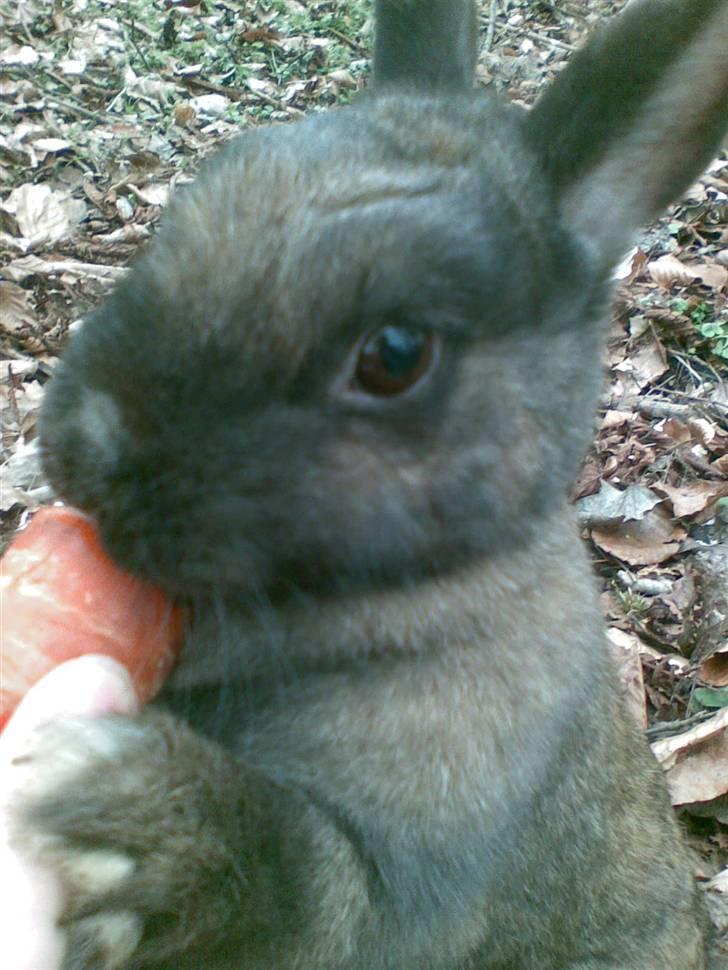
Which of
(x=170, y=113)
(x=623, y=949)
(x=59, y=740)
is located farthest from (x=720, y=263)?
(x=59, y=740)

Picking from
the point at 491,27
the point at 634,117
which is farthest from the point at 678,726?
the point at 491,27

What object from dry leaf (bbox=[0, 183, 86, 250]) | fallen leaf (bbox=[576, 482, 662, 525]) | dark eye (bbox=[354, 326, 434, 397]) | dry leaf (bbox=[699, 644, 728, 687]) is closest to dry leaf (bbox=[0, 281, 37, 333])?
dry leaf (bbox=[0, 183, 86, 250])

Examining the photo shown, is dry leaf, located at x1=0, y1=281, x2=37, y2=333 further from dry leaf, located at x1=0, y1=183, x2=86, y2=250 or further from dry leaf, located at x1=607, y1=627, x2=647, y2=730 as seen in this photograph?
dry leaf, located at x1=607, y1=627, x2=647, y2=730

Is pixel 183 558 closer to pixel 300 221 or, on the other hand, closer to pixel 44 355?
pixel 300 221

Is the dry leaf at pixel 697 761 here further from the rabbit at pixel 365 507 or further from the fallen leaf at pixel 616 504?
the rabbit at pixel 365 507

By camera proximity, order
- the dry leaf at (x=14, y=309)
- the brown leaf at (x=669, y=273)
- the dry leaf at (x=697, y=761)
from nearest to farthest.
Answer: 1. the dry leaf at (x=697, y=761)
2. the dry leaf at (x=14, y=309)
3. the brown leaf at (x=669, y=273)

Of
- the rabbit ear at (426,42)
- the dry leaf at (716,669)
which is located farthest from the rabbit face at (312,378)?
the dry leaf at (716,669)

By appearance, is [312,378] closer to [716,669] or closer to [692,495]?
[716,669]

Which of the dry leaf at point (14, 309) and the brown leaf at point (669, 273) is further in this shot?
the brown leaf at point (669, 273)
